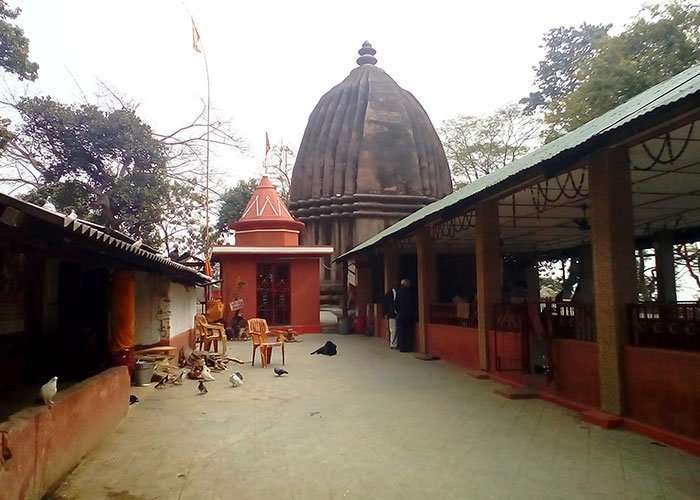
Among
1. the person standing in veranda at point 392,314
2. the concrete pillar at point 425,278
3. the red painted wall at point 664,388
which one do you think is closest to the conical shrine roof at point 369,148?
the person standing in veranda at point 392,314

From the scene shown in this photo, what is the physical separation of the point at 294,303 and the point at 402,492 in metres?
14.5

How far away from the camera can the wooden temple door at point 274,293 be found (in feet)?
59.9

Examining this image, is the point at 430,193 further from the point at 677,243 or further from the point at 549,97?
the point at 677,243

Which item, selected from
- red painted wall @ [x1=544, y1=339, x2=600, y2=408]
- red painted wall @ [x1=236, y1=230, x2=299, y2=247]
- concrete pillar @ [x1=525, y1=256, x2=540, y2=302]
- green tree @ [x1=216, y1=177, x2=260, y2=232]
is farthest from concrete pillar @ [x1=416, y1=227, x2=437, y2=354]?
green tree @ [x1=216, y1=177, x2=260, y2=232]

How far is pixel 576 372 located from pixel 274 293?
1307 centimetres

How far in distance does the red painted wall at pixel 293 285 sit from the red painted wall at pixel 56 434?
12012 millimetres

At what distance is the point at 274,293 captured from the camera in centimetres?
1845

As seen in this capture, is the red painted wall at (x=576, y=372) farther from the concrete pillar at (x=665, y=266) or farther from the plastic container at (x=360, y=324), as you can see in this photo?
the plastic container at (x=360, y=324)

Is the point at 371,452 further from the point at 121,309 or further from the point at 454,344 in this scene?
the point at 454,344

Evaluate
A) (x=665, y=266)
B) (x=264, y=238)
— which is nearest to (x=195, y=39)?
(x=264, y=238)

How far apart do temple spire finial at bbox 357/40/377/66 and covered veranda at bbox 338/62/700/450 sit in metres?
21.5

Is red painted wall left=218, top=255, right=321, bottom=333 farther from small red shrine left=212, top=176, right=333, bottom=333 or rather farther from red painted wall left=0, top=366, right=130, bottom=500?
red painted wall left=0, top=366, right=130, bottom=500

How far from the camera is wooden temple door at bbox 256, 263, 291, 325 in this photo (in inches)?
719

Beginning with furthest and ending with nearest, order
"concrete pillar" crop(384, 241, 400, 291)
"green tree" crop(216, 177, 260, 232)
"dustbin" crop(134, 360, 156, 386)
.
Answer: "green tree" crop(216, 177, 260, 232), "concrete pillar" crop(384, 241, 400, 291), "dustbin" crop(134, 360, 156, 386)
